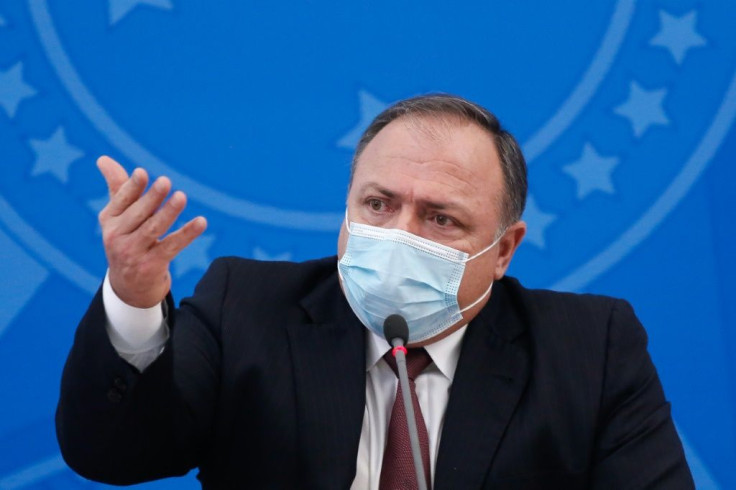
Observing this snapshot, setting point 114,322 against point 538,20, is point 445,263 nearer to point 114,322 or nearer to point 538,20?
point 114,322

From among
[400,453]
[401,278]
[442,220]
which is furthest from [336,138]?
[400,453]

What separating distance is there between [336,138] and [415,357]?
0.95 meters

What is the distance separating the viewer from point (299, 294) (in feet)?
7.52

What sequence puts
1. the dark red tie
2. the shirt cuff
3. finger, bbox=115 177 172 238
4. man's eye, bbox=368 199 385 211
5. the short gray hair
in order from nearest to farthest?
1. finger, bbox=115 177 172 238
2. the shirt cuff
3. the dark red tie
4. man's eye, bbox=368 199 385 211
5. the short gray hair

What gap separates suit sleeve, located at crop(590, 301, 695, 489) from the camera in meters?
2.16

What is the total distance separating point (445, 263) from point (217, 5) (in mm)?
1209

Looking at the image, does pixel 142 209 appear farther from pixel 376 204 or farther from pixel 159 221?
pixel 376 204

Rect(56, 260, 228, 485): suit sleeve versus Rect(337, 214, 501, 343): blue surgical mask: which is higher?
Rect(337, 214, 501, 343): blue surgical mask

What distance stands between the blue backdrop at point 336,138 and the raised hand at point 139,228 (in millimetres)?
1190

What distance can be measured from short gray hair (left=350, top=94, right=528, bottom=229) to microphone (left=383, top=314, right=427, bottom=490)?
1.71 ft

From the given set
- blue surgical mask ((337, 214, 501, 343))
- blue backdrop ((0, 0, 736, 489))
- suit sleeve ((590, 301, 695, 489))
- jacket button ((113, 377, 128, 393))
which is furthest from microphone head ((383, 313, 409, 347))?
blue backdrop ((0, 0, 736, 489))

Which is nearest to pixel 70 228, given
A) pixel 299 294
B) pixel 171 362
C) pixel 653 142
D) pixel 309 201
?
pixel 309 201

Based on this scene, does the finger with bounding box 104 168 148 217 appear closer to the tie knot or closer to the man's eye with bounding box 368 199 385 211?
the man's eye with bounding box 368 199 385 211

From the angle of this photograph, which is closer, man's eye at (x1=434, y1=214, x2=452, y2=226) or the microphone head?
the microphone head
